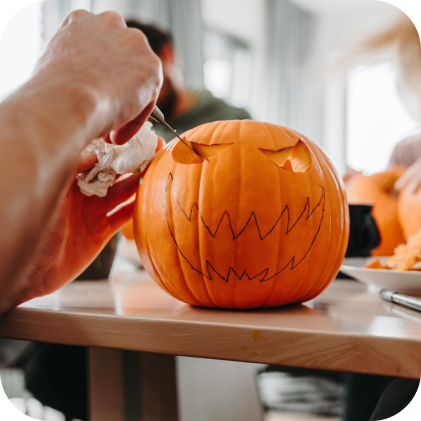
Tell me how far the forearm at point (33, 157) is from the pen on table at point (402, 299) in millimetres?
415

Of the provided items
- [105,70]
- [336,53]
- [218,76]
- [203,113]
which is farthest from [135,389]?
[336,53]

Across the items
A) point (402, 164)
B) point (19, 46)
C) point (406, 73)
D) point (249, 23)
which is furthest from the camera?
point (249, 23)

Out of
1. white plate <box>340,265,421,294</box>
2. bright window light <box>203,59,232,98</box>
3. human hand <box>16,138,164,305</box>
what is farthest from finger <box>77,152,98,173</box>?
bright window light <box>203,59,232,98</box>

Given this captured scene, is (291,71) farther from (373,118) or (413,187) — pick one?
(413,187)

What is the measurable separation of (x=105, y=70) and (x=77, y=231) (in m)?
0.26

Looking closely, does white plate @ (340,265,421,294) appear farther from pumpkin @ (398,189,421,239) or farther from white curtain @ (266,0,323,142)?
white curtain @ (266,0,323,142)

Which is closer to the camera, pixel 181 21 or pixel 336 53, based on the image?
pixel 181 21

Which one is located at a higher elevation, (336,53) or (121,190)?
(336,53)

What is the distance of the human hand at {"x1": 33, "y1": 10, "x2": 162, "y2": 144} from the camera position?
17.6 inches


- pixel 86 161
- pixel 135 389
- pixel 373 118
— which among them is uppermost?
pixel 86 161

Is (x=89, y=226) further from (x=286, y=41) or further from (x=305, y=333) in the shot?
(x=286, y=41)

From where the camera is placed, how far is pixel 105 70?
0.48 meters

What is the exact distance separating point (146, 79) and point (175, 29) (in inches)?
134

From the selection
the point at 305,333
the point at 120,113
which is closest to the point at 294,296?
the point at 305,333
